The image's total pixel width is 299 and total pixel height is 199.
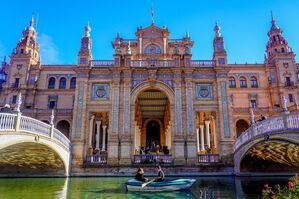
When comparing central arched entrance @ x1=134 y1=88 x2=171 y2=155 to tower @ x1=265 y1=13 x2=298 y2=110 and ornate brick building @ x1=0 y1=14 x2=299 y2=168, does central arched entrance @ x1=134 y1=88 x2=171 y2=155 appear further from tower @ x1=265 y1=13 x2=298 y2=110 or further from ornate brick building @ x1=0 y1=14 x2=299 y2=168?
tower @ x1=265 y1=13 x2=298 y2=110

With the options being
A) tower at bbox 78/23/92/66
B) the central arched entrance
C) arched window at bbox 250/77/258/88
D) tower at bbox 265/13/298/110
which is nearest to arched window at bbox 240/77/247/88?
arched window at bbox 250/77/258/88

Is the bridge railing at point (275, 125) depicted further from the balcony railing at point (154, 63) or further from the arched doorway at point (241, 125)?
the arched doorway at point (241, 125)

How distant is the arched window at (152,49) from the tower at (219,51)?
1020cm

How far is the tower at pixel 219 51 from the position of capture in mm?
22984

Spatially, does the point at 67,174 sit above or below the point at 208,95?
below

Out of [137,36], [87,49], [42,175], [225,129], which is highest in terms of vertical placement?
[137,36]

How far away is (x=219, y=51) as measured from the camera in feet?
76.5

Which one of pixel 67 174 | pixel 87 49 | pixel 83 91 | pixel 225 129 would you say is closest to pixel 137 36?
pixel 87 49

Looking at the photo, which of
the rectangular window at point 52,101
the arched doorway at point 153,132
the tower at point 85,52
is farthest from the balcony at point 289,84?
the rectangular window at point 52,101

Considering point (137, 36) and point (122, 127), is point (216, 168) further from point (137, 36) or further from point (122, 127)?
point (137, 36)

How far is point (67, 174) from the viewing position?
19.2m

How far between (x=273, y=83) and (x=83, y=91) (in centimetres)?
2831

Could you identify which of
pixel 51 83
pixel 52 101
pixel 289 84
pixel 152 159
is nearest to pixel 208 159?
pixel 152 159

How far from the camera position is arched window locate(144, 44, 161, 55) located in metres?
32.8
